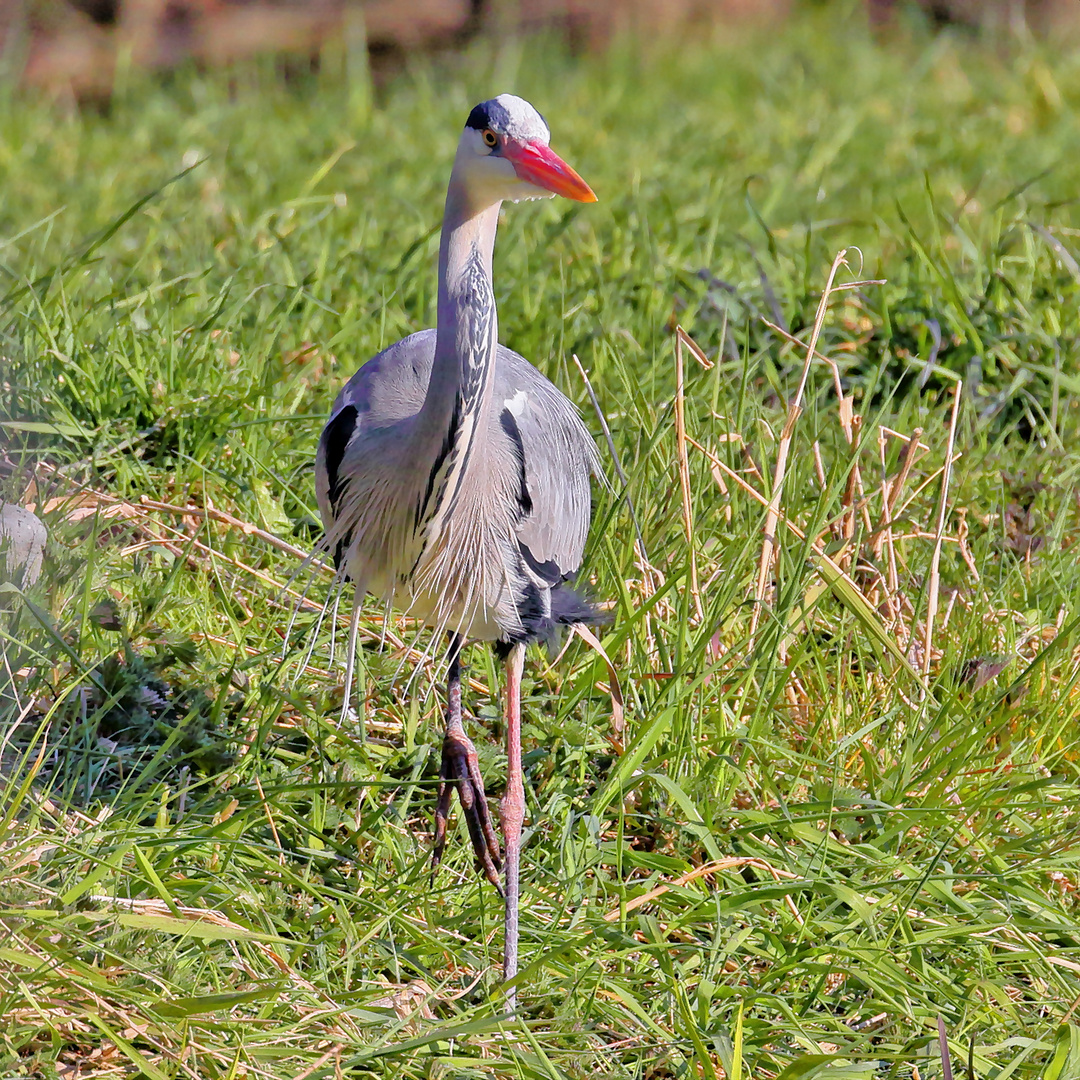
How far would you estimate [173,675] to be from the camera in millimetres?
3262

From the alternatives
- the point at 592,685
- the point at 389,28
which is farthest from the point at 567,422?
the point at 389,28

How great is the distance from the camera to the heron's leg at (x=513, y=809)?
2.69m

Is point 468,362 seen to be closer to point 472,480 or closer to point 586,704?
point 472,480

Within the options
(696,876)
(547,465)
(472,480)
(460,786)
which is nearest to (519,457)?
(547,465)

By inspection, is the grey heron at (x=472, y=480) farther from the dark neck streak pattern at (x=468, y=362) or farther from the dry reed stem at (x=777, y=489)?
the dry reed stem at (x=777, y=489)

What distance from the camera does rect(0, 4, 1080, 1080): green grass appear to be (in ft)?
8.10

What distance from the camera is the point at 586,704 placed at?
320 cm

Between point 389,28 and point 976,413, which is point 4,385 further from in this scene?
point 389,28

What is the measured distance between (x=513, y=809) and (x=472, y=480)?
2.36 ft

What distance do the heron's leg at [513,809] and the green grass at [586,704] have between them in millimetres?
65

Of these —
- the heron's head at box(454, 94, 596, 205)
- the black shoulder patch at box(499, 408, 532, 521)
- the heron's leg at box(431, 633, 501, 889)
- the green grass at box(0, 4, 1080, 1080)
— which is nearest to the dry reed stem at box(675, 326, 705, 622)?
the green grass at box(0, 4, 1080, 1080)

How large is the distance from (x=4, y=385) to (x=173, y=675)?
3.18ft

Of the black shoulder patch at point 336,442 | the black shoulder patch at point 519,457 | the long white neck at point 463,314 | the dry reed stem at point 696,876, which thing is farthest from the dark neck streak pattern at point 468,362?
the dry reed stem at point 696,876

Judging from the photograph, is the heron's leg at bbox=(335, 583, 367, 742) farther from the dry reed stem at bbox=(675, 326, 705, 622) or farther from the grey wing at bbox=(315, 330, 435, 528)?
the dry reed stem at bbox=(675, 326, 705, 622)
